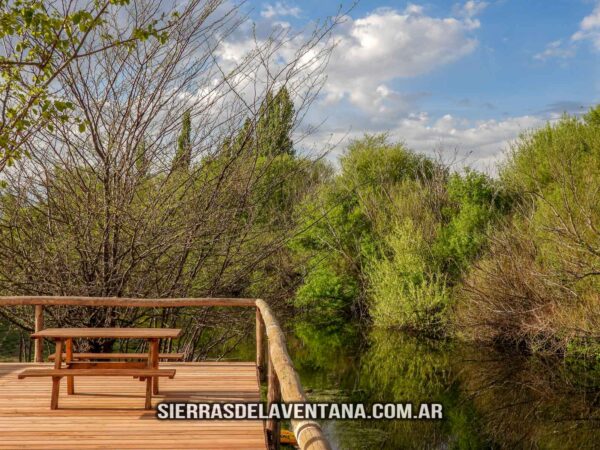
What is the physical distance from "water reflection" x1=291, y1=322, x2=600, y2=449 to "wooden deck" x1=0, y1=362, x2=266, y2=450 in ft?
28.1

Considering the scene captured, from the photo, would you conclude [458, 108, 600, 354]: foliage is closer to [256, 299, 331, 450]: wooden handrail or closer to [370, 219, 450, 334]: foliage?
[370, 219, 450, 334]: foliage

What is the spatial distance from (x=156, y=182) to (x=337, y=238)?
2412cm

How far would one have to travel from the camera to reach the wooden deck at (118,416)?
4355 millimetres

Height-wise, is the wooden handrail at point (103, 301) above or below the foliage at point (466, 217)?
below

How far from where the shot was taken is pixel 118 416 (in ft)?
16.4

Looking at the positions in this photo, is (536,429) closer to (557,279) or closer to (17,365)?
(557,279)

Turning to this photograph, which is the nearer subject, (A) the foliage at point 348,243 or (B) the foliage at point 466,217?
(B) the foliage at point 466,217

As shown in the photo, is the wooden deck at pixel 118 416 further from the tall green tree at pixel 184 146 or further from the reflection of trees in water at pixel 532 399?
the reflection of trees in water at pixel 532 399

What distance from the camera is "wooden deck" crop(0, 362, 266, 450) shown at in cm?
436

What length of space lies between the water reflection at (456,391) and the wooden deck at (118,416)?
8.55 metres

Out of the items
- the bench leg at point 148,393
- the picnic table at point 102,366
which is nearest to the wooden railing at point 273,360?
the picnic table at point 102,366

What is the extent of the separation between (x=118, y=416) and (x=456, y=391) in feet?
50.1

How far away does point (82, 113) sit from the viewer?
7.69 metres

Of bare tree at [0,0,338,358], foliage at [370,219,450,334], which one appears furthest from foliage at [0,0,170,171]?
foliage at [370,219,450,334]
